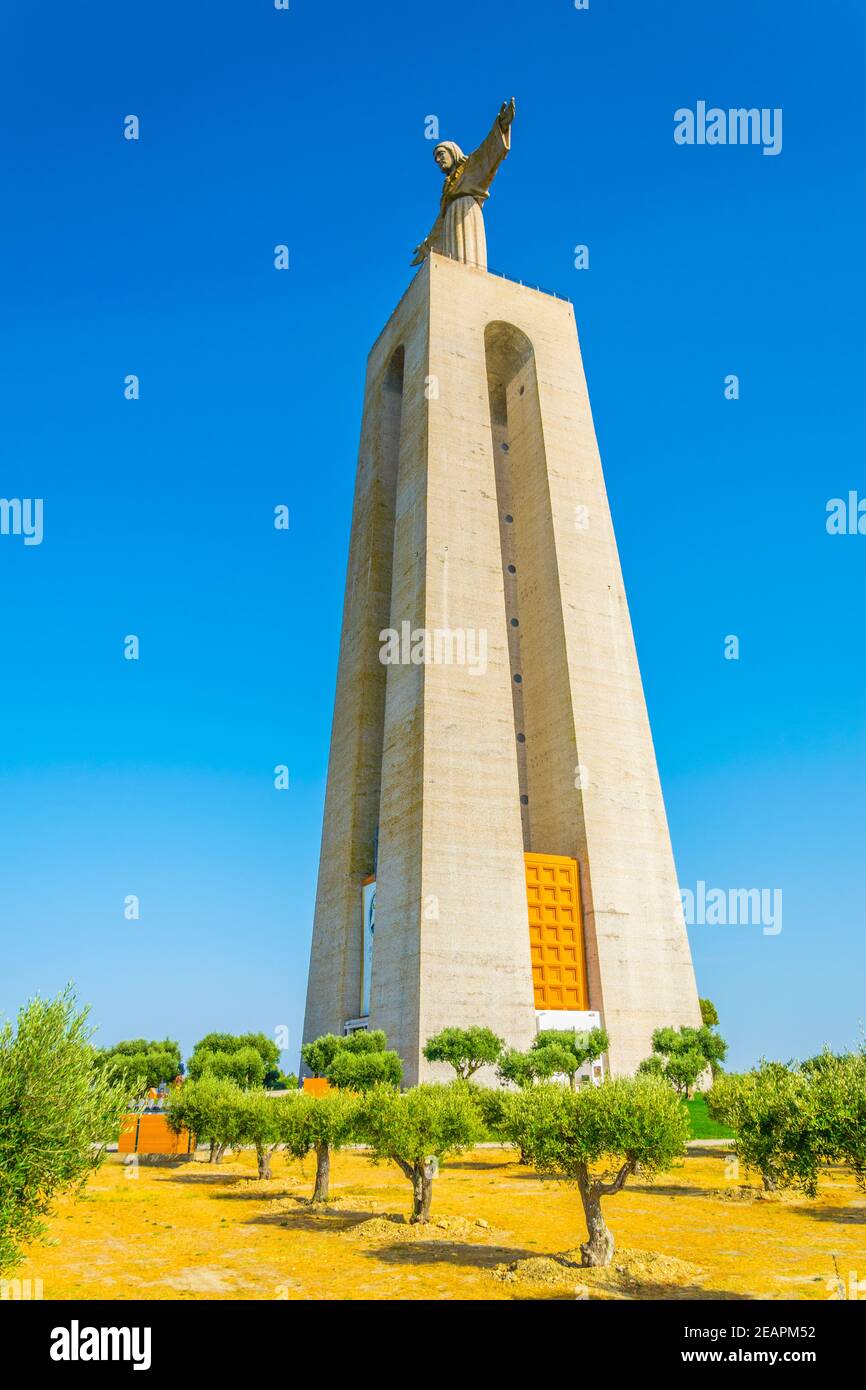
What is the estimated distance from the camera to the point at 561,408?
51.4 metres

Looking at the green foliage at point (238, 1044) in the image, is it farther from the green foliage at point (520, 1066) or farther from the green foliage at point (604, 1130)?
the green foliage at point (604, 1130)

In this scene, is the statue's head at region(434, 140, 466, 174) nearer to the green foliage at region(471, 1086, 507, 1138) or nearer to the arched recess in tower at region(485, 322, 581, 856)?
the arched recess in tower at region(485, 322, 581, 856)

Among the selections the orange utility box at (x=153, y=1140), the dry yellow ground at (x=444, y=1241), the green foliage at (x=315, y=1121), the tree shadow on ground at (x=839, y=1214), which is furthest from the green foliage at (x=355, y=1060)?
the tree shadow on ground at (x=839, y=1214)

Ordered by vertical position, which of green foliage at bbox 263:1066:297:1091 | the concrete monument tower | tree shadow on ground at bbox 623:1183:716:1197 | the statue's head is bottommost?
green foliage at bbox 263:1066:297:1091

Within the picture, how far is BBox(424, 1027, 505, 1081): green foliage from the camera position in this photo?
31.0 metres

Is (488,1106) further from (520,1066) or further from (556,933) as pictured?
(556,933)

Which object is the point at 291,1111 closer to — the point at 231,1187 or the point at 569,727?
the point at 231,1187

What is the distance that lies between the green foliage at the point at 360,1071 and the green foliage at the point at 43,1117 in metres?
17.8

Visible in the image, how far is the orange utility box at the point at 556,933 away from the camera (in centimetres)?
3828

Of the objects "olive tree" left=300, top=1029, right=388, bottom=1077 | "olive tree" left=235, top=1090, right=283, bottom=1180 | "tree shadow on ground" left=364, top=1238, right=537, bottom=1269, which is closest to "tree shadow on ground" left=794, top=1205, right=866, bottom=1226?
"tree shadow on ground" left=364, top=1238, right=537, bottom=1269

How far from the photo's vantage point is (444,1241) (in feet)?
48.5

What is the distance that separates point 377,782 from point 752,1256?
3619 centimetres

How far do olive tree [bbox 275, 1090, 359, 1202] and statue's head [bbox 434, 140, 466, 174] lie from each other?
5670 centimetres
